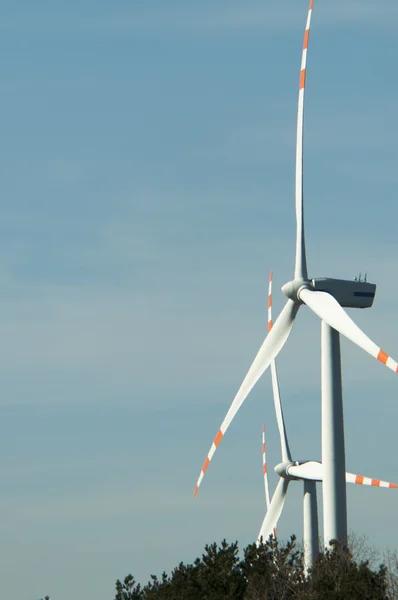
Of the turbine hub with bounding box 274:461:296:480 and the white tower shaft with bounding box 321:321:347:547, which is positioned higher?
the turbine hub with bounding box 274:461:296:480

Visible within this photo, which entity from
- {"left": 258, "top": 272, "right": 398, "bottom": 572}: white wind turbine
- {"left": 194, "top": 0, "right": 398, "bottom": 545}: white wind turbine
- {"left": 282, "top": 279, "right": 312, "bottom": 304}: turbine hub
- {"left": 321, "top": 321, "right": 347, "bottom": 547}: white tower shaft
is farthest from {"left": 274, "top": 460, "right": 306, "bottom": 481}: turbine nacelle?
{"left": 282, "top": 279, "right": 312, "bottom": 304}: turbine hub

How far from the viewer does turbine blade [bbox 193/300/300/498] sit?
97.2m

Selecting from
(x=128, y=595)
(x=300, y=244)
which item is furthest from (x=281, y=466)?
(x=300, y=244)

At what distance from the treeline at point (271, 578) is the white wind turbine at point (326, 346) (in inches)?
124

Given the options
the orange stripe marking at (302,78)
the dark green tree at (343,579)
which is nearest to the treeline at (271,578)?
the dark green tree at (343,579)

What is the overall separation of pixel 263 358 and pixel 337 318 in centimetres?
636

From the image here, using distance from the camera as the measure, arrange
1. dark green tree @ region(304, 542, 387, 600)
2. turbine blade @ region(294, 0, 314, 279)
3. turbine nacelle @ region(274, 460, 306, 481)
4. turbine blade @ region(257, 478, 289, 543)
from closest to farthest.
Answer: dark green tree @ region(304, 542, 387, 600) → turbine blade @ region(294, 0, 314, 279) → turbine blade @ region(257, 478, 289, 543) → turbine nacelle @ region(274, 460, 306, 481)

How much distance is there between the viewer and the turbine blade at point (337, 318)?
3393 inches

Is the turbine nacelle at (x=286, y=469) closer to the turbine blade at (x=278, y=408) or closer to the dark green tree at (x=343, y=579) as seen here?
the turbine blade at (x=278, y=408)

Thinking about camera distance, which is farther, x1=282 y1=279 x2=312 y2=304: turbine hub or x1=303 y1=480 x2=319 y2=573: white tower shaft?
x1=303 y1=480 x2=319 y2=573: white tower shaft

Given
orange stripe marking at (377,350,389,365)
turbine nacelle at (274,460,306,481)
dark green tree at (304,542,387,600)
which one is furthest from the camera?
turbine nacelle at (274,460,306,481)

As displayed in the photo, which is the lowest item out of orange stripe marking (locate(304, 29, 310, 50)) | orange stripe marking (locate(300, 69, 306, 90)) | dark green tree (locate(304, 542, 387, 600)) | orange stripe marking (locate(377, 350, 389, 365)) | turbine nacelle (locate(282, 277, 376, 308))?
dark green tree (locate(304, 542, 387, 600))

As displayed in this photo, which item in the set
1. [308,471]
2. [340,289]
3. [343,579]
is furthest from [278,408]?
[343,579]

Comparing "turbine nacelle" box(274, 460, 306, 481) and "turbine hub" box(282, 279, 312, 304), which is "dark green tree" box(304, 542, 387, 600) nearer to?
"turbine hub" box(282, 279, 312, 304)
